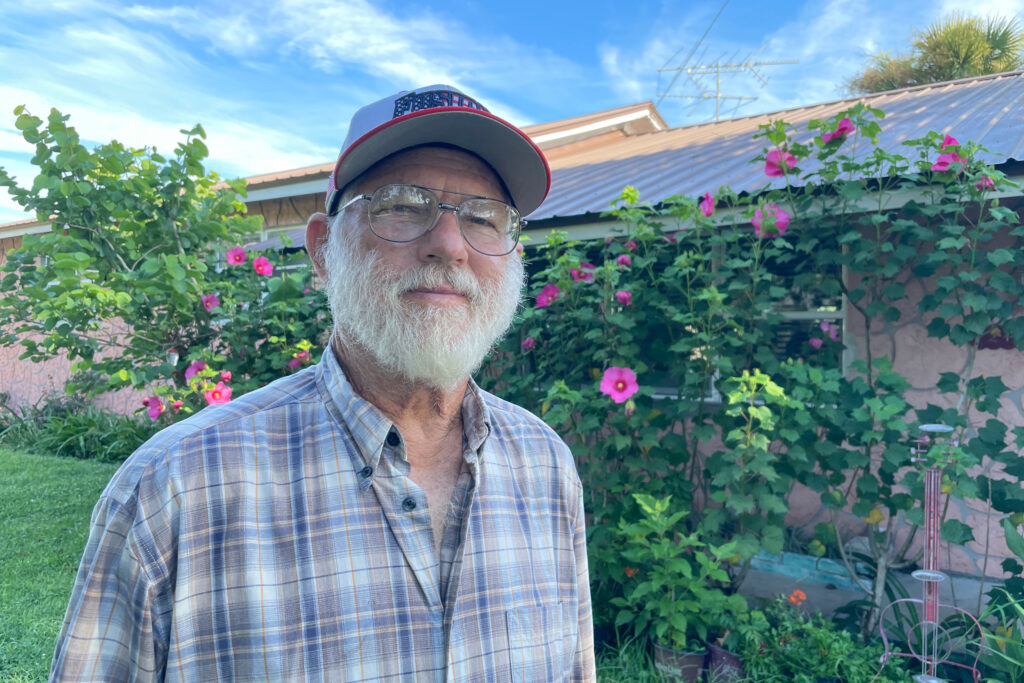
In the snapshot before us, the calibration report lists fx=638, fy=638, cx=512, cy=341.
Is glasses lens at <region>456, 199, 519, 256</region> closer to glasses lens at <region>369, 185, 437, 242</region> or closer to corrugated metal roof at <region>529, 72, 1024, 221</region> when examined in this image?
glasses lens at <region>369, 185, 437, 242</region>

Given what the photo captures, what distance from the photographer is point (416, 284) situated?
4.15ft

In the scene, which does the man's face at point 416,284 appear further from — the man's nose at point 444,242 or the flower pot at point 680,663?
the flower pot at point 680,663

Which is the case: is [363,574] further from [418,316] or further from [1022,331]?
[1022,331]

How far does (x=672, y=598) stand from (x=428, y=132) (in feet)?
8.13

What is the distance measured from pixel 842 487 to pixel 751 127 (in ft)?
18.6

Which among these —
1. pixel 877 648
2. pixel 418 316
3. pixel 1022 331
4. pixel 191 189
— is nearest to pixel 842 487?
pixel 877 648

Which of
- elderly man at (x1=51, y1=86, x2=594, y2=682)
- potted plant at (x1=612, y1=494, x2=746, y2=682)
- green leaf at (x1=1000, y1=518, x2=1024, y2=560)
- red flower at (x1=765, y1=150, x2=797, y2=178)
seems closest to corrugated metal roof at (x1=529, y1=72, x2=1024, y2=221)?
red flower at (x1=765, y1=150, x2=797, y2=178)

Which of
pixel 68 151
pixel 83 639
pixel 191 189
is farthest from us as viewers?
pixel 191 189

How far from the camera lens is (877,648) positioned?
9.82 feet

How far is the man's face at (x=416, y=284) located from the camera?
124cm

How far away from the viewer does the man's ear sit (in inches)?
56.9

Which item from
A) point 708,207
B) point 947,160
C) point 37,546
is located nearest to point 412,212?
point 708,207

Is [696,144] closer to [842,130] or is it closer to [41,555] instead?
[842,130]

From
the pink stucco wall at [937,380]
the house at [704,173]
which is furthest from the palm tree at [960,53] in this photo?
the pink stucco wall at [937,380]
